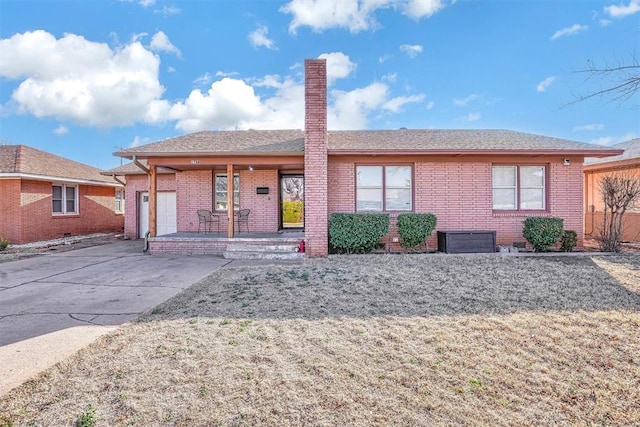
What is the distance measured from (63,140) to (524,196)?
117 feet

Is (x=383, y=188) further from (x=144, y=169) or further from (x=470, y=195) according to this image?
(x=144, y=169)

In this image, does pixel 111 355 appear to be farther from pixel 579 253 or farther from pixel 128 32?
pixel 128 32

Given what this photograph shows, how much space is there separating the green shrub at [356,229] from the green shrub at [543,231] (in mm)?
4467

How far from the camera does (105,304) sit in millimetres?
5348

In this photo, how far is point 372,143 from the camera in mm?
11094

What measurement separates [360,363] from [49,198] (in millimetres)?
17484

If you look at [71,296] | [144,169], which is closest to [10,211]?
[144,169]

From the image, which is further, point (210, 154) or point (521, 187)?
point (521, 187)

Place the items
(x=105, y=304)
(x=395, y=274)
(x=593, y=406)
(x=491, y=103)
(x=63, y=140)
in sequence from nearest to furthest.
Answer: (x=593, y=406) → (x=105, y=304) → (x=395, y=274) → (x=491, y=103) → (x=63, y=140)

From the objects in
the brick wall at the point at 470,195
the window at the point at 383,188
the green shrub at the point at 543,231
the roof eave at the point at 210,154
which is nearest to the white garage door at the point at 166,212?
the roof eave at the point at 210,154

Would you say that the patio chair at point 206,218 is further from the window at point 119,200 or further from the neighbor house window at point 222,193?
the window at point 119,200

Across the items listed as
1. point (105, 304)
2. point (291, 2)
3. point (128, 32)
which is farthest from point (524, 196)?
point (128, 32)

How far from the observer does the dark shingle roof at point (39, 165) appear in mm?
13859

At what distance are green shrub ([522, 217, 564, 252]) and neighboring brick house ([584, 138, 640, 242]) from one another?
16.5 feet
